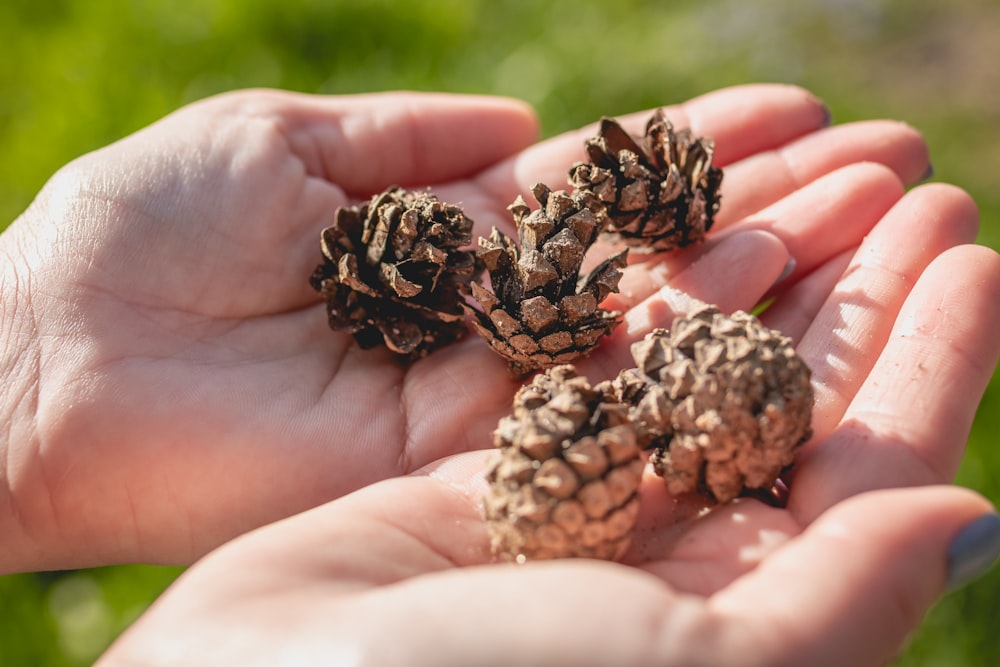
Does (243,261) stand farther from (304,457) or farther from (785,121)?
(785,121)

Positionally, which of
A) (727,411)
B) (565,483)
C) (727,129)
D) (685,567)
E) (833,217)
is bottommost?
(685,567)

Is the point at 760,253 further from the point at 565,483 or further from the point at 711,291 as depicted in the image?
the point at 565,483

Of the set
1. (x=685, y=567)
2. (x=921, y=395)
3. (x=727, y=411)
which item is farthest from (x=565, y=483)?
(x=921, y=395)

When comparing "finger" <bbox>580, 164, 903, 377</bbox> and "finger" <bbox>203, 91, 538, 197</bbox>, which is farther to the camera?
"finger" <bbox>203, 91, 538, 197</bbox>

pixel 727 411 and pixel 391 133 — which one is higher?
pixel 391 133

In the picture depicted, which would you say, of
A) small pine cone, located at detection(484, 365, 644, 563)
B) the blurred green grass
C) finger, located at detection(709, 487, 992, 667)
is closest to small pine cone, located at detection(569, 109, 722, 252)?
small pine cone, located at detection(484, 365, 644, 563)

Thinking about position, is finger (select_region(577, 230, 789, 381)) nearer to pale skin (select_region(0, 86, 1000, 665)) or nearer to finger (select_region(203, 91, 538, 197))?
pale skin (select_region(0, 86, 1000, 665))
